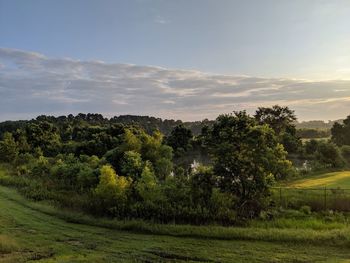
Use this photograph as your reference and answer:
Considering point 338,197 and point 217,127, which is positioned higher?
point 217,127

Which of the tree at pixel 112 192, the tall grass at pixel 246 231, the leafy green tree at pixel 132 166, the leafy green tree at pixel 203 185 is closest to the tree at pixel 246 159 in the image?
the leafy green tree at pixel 203 185

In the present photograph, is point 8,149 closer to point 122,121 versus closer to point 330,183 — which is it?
point 330,183

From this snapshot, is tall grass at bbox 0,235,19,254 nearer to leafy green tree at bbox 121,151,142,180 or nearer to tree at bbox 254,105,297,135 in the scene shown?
leafy green tree at bbox 121,151,142,180

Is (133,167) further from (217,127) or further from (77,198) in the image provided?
(217,127)

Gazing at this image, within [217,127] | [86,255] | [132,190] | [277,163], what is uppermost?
[217,127]

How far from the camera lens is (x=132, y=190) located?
24.0 meters

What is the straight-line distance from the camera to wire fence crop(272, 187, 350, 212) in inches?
909

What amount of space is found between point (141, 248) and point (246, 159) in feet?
25.2

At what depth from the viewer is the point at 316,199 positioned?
2412 cm

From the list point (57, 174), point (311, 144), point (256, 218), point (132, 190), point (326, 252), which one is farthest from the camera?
point (311, 144)

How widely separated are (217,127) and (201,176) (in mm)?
3029

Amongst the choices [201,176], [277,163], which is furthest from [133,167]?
[277,163]

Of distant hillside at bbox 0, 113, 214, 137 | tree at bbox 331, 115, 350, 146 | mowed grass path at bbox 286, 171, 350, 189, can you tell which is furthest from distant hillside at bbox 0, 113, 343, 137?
mowed grass path at bbox 286, 171, 350, 189

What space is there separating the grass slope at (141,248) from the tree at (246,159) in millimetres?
3118
